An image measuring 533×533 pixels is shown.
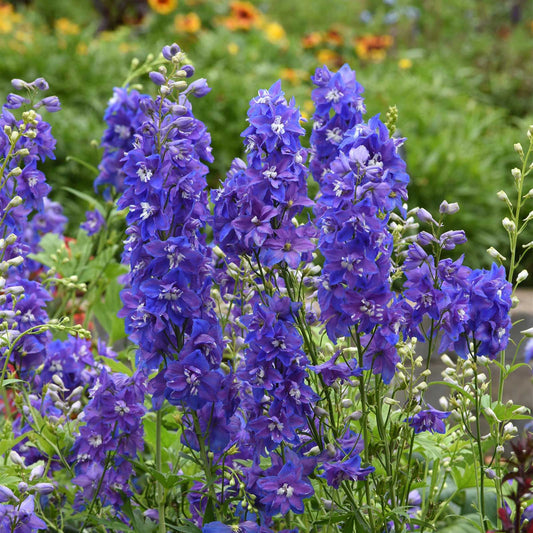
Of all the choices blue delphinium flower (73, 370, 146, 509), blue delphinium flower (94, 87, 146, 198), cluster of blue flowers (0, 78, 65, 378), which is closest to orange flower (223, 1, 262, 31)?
blue delphinium flower (94, 87, 146, 198)

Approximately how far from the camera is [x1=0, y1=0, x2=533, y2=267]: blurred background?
5246 mm

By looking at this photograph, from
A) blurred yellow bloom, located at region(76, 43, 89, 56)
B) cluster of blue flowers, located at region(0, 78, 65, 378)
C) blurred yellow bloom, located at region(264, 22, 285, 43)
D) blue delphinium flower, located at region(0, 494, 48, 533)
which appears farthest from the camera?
blurred yellow bloom, located at region(264, 22, 285, 43)

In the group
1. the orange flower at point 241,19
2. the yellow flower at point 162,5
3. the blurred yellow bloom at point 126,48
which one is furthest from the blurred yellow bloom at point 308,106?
the yellow flower at point 162,5

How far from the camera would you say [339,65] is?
7.89 m

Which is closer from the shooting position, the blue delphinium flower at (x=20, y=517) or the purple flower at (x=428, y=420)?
the blue delphinium flower at (x=20, y=517)

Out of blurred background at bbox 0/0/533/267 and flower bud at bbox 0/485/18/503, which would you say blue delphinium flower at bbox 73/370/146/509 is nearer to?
flower bud at bbox 0/485/18/503

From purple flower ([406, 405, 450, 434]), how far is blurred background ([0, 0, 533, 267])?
1.62 metres

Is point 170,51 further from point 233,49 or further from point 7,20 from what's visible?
point 7,20

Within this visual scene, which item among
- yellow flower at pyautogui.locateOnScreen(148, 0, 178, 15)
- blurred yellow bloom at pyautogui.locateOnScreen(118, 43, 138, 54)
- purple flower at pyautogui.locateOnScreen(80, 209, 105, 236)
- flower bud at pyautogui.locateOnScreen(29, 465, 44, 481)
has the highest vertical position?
yellow flower at pyautogui.locateOnScreen(148, 0, 178, 15)

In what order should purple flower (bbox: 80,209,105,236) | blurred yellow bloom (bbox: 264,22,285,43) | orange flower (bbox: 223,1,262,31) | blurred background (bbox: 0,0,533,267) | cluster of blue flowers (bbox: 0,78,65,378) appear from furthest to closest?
orange flower (bbox: 223,1,262,31) < blurred yellow bloom (bbox: 264,22,285,43) < blurred background (bbox: 0,0,533,267) < purple flower (bbox: 80,209,105,236) < cluster of blue flowers (bbox: 0,78,65,378)

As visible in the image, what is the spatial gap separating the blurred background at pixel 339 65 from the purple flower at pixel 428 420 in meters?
1.62

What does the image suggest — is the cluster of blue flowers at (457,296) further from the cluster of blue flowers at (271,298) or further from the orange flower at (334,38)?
the orange flower at (334,38)

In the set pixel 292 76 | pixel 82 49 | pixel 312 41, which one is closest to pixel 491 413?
pixel 292 76

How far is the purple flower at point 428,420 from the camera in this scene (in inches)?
79.0
